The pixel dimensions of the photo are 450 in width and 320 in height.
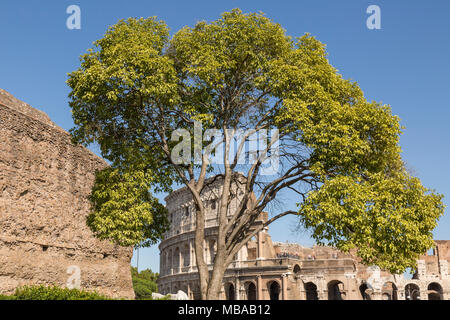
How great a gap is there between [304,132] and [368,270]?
110 feet

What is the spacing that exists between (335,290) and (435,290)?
473 inches

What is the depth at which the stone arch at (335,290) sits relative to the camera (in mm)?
41206

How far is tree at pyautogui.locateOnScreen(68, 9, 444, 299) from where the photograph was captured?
511 inches

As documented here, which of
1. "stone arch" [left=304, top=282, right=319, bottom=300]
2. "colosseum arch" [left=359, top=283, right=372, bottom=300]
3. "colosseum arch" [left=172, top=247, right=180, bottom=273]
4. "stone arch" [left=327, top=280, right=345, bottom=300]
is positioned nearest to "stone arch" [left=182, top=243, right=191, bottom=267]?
"colosseum arch" [left=172, top=247, right=180, bottom=273]

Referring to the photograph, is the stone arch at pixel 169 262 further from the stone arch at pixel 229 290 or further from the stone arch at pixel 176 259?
the stone arch at pixel 229 290

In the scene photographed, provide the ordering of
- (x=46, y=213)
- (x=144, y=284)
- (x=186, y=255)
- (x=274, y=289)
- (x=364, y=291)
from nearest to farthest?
(x=46, y=213) < (x=274, y=289) < (x=364, y=291) < (x=186, y=255) < (x=144, y=284)

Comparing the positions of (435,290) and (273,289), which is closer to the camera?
(273,289)

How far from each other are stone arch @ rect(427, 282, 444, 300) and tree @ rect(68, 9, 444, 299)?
37816 mm

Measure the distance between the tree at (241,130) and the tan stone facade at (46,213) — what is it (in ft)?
9.35

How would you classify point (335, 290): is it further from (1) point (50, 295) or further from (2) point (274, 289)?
(1) point (50, 295)

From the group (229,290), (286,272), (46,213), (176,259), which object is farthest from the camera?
(176,259)

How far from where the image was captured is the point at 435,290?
47.2 meters

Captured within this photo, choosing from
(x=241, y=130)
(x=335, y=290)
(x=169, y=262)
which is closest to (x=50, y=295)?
(x=241, y=130)

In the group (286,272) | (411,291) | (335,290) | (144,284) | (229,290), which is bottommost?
(411,291)
